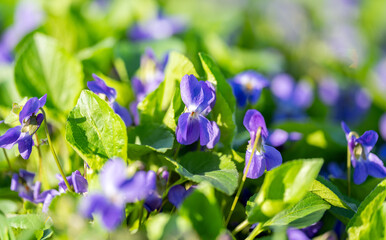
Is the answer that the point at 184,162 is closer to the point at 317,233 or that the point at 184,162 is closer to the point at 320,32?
the point at 317,233

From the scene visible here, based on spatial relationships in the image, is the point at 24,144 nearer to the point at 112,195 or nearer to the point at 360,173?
the point at 112,195

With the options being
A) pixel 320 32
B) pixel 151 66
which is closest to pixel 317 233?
pixel 151 66

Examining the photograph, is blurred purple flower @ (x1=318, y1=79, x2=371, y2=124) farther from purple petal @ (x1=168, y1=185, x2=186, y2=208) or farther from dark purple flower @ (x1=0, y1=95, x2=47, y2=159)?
dark purple flower @ (x1=0, y1=95, x2=47, y2=159)

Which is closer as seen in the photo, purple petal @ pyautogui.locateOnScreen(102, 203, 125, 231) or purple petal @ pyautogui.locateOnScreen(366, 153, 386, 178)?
purple petal @ pyautogui.locateOnScreen(102, 203, 125, 231)

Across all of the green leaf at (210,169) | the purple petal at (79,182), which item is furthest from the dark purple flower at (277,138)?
the purple petal at (79,182)

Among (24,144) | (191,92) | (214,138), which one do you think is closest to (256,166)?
(214,138)

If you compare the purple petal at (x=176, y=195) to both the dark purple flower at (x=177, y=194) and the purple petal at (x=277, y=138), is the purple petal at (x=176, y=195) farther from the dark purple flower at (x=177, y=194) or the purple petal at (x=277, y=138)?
the purple petal at (x=277, y=138)

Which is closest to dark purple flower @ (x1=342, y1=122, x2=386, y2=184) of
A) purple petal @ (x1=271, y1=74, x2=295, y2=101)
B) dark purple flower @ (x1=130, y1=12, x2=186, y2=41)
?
purple petal @ (x1=271, y1=74, x2=295, y2=101)
